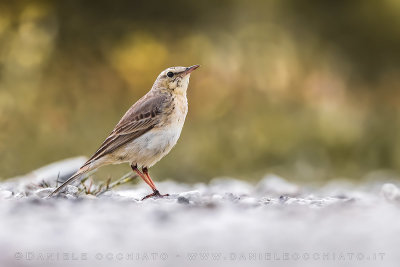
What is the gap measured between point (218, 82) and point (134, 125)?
4200 millimetres

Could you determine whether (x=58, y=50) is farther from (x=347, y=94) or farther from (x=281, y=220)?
(x=281, y=220)

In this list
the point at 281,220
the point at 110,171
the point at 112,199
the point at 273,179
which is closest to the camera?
the point at 281,220

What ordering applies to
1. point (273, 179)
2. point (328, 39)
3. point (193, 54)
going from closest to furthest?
point (273, 179) < point (193, 54) < point (328, 39)

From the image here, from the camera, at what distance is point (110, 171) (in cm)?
853

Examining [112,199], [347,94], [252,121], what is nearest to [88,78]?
[252,121]

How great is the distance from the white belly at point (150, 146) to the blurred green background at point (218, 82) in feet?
9.40

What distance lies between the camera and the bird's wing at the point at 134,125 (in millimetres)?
5844

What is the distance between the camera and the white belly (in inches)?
228

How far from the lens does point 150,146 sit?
5.79 metres

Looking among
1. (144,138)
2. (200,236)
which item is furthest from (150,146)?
(200,236)

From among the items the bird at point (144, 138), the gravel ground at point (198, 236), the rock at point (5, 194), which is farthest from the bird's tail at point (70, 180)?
the gravel ground at point (198, 236)

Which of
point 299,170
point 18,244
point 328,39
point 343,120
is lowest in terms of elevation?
point 18,244

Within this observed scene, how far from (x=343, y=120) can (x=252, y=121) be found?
1.29 meters

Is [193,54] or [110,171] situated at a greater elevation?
[193,54]
